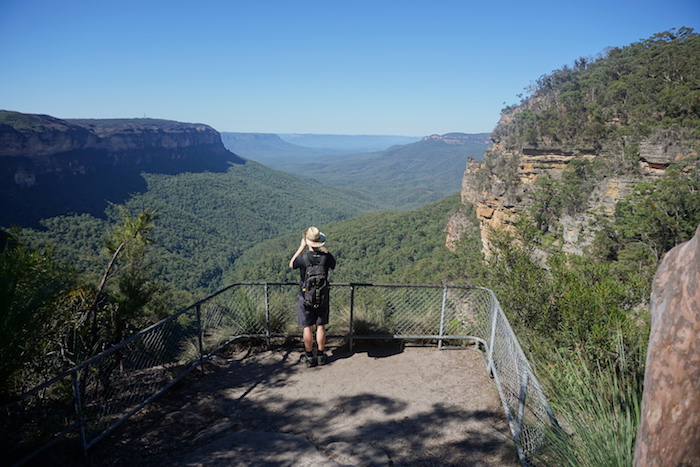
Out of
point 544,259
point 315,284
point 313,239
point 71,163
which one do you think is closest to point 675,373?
point 315,284

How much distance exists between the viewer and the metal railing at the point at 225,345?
9.13ft

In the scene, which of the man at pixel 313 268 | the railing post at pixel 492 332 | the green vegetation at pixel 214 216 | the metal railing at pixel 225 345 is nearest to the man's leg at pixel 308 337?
the man at pixel 313 268

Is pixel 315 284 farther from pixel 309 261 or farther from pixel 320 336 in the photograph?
pixel 320 336

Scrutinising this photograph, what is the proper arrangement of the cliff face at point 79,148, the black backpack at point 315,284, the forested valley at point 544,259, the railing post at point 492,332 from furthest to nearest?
the cliff face at point 79,148 < the black backpack at point 315,284 < the railing post at point 492,332 < the forested valley at point 544,259

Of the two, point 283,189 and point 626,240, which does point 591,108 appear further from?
point 283,189

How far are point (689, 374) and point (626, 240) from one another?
1610cm

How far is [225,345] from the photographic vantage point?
5461 millimetres

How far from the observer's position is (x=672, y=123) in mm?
19531

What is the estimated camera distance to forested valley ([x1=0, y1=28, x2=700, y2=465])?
8.86ft

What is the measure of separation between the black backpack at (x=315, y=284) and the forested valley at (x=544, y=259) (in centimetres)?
207

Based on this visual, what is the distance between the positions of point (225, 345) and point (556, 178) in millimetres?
24845

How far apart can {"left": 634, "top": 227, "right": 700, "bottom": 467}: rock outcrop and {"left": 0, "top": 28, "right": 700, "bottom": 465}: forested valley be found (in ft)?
2.73

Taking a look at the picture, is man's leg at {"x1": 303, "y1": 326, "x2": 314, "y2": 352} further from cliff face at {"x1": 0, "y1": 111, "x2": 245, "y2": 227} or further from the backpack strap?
cliff face at {"x1": 0, "y1": 111, "x2": 245, "y2": 227}

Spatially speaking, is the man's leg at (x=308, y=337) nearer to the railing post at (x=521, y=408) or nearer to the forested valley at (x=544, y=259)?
the forested valley at (x=544, y=259)
